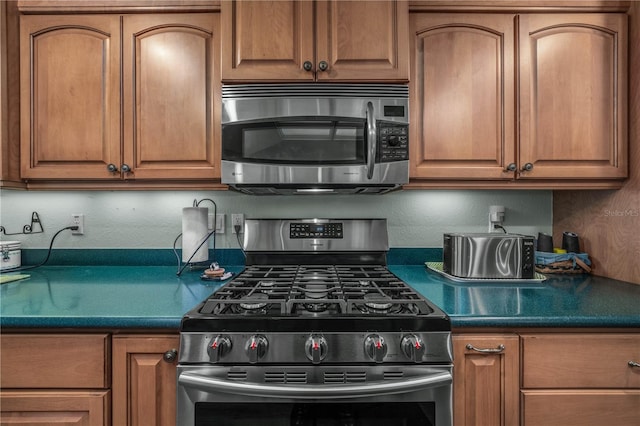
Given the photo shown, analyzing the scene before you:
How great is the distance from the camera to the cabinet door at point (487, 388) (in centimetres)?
108

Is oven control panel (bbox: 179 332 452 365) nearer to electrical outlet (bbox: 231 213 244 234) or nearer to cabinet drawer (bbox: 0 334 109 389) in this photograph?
cabinet drawer (bbox: 0 334 109 389)

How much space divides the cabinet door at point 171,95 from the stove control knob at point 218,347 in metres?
0.76

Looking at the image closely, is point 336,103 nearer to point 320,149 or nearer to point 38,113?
point 320,149

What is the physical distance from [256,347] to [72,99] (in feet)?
4.45

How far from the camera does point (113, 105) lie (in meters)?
1.53

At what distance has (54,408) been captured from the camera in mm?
1064

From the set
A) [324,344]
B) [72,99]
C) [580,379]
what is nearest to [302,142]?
[324,344]

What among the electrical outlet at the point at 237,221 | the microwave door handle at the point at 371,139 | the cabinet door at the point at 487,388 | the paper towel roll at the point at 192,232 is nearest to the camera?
the cabinet door at the point at 487,388

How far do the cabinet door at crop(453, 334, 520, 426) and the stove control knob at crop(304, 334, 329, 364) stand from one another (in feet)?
1.33

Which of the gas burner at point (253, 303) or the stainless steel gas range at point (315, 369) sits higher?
the gas burner at point (253, 303)

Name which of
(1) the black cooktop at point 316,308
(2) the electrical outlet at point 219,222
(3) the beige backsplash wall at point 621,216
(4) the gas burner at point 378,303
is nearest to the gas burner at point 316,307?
(1) the black cooktop at point 316,308

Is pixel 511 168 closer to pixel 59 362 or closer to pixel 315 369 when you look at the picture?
pixel 315 369

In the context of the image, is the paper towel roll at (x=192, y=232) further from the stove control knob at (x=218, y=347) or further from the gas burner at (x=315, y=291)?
the stove control knob at (x=218, y=347)

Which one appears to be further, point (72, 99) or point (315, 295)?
point (72, 99)
